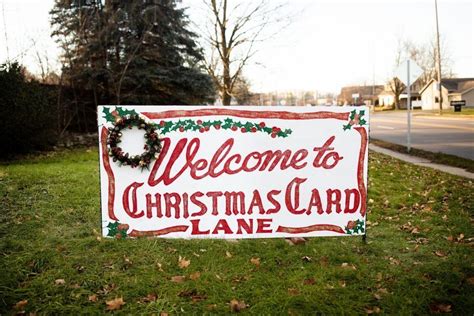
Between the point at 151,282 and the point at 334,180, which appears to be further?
the point at 334,180

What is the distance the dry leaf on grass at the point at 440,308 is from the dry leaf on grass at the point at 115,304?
237cm

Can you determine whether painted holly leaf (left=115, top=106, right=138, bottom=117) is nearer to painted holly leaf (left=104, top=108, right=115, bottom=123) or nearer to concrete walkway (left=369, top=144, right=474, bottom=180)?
painted holly leaf (left=104, top=108, right=115, bottom=123)

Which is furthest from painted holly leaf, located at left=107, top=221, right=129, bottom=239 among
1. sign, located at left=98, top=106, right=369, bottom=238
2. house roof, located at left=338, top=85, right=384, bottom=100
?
house roof, located at left=338, top=85, right=384, bottom=100

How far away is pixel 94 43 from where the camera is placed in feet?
53.7

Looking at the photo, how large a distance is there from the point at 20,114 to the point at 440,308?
11.3 m

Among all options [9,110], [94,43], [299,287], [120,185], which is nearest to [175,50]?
[94,43]

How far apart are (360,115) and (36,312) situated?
3.39 m

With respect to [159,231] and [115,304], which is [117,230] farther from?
[115,304]

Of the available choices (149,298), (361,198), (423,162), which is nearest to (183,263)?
(149,298)

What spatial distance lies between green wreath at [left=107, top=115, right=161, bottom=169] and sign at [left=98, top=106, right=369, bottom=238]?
0.01 metres

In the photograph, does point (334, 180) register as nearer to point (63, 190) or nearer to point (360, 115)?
point (360, 115)

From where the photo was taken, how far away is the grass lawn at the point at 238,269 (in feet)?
10.1

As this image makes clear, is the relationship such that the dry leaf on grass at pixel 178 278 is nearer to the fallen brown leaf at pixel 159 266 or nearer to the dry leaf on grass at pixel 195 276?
the dry leaf on grass at pixel 195 276

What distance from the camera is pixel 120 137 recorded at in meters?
3.86
